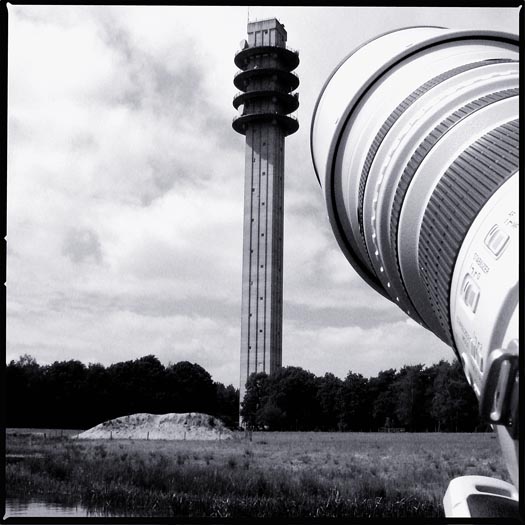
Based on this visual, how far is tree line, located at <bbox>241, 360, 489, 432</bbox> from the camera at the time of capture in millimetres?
44031

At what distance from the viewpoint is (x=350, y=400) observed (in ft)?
156

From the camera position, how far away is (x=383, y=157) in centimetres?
349

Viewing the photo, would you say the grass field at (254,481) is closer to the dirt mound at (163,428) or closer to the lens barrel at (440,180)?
the dirt mound at (163,428)

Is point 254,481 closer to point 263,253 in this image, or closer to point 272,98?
point 263,253

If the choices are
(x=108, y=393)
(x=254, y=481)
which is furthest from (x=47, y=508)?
(x=108, y=393)

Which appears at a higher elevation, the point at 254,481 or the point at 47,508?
the point at 254,481

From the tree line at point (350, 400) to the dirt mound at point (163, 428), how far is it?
35.7ft

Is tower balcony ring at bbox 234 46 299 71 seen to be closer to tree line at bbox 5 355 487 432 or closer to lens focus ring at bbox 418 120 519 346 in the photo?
tree line at bbox 5 355 487 432

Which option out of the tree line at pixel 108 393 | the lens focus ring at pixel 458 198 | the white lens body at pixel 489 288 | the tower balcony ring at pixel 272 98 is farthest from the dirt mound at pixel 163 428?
the white lens body at pixel 489 288

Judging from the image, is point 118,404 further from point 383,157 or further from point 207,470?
point 383,157

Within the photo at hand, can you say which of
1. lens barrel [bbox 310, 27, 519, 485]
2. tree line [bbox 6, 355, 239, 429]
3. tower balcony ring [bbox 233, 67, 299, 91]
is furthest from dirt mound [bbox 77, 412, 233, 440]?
lens barrel [bbox 310, 27, 519, 485]

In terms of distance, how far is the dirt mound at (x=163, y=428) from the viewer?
1307 inches

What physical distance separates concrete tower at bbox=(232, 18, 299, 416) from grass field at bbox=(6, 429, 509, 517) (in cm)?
2531

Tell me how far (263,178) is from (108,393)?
1878 centimetres
